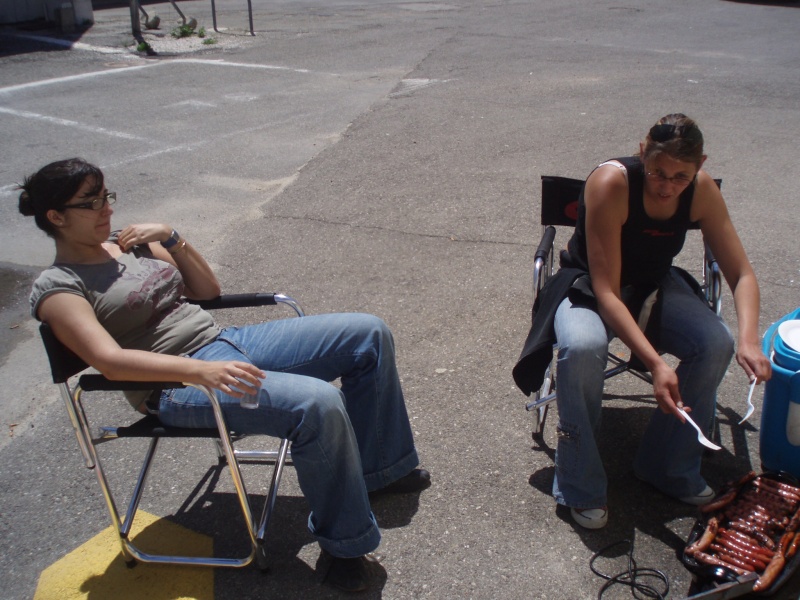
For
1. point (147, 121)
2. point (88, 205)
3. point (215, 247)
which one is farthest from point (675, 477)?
point (147, 121)

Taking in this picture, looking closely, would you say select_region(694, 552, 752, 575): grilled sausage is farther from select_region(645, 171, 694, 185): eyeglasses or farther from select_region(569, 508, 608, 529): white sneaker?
select_region(645, 171, 694, 185): eyeglasses

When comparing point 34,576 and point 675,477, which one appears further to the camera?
point 675,477

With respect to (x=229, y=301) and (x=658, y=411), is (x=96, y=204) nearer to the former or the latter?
(x=229, y=301)

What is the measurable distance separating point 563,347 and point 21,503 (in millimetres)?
2260

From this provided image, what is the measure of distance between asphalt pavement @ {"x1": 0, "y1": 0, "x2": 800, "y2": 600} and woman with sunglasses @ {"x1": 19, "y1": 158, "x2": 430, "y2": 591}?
0.86ft

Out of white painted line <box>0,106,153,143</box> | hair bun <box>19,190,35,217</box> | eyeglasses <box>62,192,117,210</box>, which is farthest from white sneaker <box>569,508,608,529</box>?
white painted line <box>0,106,153,143</box>

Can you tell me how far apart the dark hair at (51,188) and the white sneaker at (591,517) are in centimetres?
210

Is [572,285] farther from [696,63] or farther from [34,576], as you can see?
[696,63]

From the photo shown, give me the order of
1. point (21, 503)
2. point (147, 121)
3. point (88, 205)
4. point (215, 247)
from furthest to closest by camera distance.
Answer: point (147, 121)
point (215, 247)
point (21, 503)
point (88, 205)

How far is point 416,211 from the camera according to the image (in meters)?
6.09

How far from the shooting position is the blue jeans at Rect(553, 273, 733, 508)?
9.41 ft

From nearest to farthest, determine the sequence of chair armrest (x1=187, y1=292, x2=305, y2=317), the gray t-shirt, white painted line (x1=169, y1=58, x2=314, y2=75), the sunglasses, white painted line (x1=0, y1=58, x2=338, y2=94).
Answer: the gray t-shirt
the sunglasses
chair armrest (x1=187, y1=292, x2=305, y2=317)
white painted line (x1=0, y1=58, x2=338, y2=94)
white painted line (x1=169, y1=58, x2=314, y2=75)

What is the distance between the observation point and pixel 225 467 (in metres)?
3.35

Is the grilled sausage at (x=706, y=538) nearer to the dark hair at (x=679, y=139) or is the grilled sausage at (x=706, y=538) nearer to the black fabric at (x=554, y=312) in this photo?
the black fabric at (x=554, y=312)
